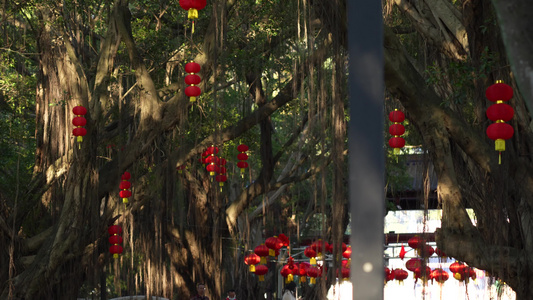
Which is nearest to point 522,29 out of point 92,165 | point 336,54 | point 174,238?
point 336,54

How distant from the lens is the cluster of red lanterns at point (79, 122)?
6.72 meters

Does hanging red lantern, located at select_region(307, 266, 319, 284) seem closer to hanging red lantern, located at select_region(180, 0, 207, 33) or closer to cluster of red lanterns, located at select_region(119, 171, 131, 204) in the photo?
cluster of red lanterns, located at select_region(119, 171, 131, 204)

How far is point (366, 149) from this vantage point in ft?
7.25

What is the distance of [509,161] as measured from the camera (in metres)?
4.98

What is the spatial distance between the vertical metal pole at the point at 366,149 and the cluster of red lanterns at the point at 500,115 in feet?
7.97

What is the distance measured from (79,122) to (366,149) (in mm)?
4959

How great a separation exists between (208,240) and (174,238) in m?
0.48

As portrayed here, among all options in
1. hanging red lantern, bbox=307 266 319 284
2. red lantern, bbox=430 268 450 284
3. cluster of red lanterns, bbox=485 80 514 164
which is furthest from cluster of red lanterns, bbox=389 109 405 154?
hanging red lantern, bbox=307 266 319 284

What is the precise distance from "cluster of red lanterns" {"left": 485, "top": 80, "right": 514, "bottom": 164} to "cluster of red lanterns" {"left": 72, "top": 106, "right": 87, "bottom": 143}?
146 inches

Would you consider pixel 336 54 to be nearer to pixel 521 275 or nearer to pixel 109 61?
pixel 521 275

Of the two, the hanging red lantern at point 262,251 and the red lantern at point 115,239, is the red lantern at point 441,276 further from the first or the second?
the red lantern at point 115,239

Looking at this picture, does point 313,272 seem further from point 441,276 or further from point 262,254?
point 441,276

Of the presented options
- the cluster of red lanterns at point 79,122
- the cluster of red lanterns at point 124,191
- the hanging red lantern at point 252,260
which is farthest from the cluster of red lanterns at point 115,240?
the cluster of red lanterns at point 79,122

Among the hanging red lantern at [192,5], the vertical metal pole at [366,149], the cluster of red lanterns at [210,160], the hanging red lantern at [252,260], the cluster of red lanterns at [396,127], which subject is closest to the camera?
the vertical metal pole at [366,149]
